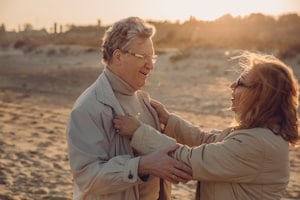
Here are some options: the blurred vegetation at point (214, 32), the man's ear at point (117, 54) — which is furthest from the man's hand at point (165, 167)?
the blurred vegetation at point (214, 32)

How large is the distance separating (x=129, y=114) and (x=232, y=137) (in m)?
0.75

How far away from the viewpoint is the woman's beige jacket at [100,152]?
9.80 ft

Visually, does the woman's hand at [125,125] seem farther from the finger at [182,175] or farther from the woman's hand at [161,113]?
the woman's hand at [161,113]

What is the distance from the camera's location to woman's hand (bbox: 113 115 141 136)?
3121 millimetres

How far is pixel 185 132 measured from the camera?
3768 millimetres

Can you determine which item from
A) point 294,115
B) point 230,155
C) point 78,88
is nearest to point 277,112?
point 294,115

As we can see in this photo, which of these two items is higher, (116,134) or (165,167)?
(116,134)

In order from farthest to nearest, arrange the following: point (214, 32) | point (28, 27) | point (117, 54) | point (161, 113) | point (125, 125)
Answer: point (28, 27), point (214, 32), point (161, 113), point (117, 54), point (125, 125)

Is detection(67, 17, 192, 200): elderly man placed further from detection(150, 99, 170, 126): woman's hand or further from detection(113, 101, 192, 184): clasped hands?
detection(150, 99, 170, 126): woman's hand

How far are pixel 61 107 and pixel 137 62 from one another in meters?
12.2

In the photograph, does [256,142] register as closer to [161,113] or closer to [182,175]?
[182,175]

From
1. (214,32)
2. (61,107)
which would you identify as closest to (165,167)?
(61,107)

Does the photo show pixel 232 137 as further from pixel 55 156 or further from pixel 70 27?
pixel 70 27

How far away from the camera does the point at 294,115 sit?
283cm
